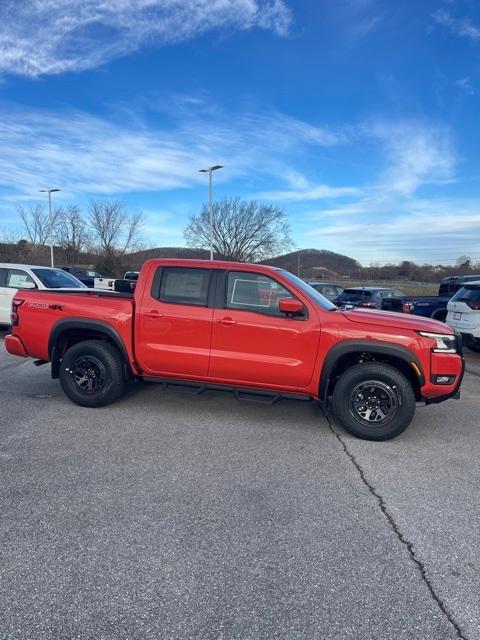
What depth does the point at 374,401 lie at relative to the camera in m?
4.66

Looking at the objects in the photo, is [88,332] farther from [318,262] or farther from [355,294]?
[318,262]

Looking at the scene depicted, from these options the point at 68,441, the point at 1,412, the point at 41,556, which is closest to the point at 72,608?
the point at 41,556

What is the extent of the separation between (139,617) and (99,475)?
5.29 ft

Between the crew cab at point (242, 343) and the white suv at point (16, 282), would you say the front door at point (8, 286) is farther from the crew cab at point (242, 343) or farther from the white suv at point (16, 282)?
the crew cab at point (242, 343)

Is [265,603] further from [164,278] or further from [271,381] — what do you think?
[164,278]

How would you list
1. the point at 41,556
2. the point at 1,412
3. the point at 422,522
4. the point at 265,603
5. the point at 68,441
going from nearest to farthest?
the point at 265,603
the point at 41,556
the point at 422,522
the point at 68,441
the point at 1,412

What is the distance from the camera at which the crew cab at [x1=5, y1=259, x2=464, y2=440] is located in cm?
457

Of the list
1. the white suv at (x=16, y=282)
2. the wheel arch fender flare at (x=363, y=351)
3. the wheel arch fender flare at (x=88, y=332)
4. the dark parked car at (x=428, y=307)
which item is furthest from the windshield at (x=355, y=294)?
the wheel arch fender flare at (x=88, y=332)

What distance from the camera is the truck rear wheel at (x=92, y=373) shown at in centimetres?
528

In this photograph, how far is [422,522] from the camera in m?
3.10

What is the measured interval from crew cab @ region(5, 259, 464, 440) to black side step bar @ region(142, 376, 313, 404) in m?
0.02

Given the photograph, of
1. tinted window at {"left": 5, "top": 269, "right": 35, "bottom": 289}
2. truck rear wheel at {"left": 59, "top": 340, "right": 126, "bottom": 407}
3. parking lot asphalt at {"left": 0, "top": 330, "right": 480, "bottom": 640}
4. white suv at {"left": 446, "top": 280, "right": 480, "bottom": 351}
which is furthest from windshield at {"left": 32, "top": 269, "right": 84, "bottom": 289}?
white suv at {"left": 446, "top": 280, "right": 480, "bottom": 351}

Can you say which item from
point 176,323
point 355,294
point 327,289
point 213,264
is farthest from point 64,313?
point 327,289

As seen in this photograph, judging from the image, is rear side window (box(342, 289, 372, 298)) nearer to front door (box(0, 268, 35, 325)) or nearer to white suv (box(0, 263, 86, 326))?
white suv (box(0, 263, 86, 326))
